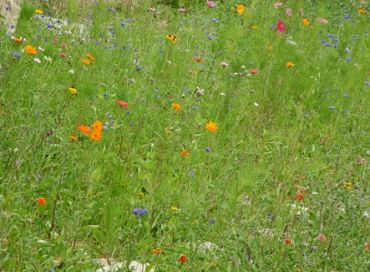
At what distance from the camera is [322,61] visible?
6426 millimetres

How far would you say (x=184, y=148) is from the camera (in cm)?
428

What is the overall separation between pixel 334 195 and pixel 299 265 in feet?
1.50

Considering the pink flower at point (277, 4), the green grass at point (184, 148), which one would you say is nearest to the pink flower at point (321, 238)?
the green grass at point (184, 148)

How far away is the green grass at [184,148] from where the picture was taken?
306 cm

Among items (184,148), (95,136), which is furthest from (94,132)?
(184,148)

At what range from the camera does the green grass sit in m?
3.06

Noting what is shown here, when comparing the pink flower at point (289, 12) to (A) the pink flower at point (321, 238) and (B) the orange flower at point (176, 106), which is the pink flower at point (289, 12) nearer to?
(B) the orange flower at point (176, 106)

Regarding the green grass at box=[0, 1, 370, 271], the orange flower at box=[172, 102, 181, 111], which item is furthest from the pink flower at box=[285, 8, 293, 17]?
the orange flower at box=[172, 102, 181, 111]

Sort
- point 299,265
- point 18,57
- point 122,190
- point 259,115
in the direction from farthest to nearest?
point 259,115 < point 18,57 < point 122,190 < point 299,265

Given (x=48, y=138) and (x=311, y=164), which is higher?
(x=48, y=138)

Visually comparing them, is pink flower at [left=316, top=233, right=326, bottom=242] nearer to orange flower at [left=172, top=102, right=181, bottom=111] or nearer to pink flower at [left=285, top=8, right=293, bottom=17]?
orange flower at [left=172, top=102, right=181, bottom=111]

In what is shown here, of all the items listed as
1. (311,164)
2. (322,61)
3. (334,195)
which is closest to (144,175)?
(334,195)

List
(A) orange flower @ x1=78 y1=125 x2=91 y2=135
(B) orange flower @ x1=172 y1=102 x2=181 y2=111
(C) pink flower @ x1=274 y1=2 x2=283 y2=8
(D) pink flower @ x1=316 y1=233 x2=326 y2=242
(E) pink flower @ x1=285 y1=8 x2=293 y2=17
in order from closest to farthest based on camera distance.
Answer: (D) pink flower @ x1=316 y1=233 x2=326 y2=242 → (A) orange flower @ x1=78 y1=125 x2=91 y2=135 → (B) orange flower @ x1=172 y1=102 x2=181 y2=111 → (E) pink flower @ x1=285 y1=8 x2=293 y2=17 → (C) pink flower @ x1=274 y1=2 x2=283 y2=8

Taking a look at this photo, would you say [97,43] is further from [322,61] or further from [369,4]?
[369,4]
